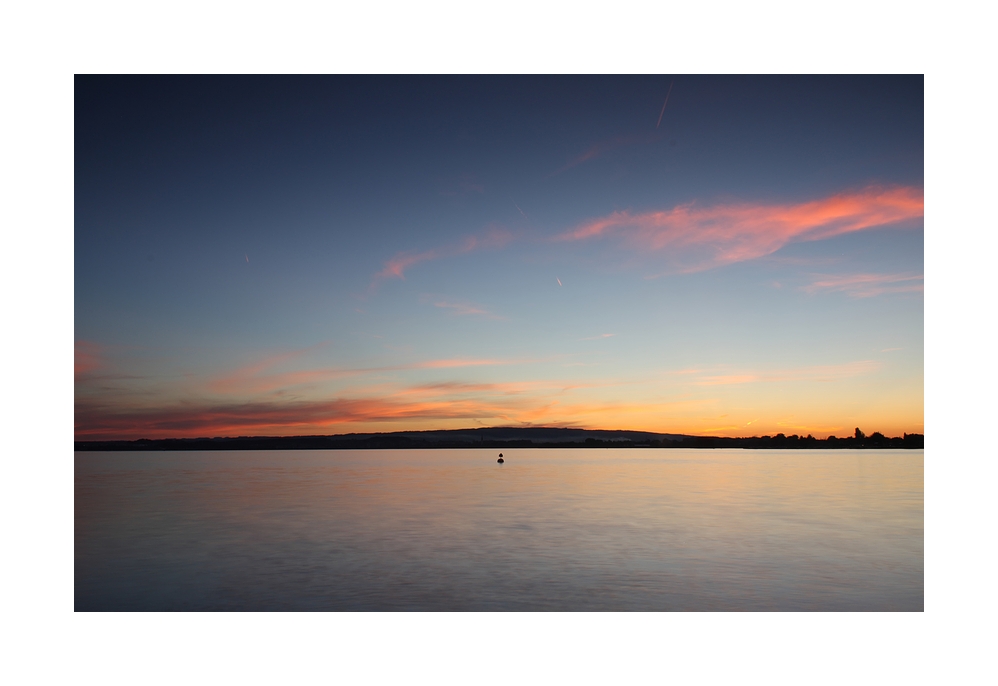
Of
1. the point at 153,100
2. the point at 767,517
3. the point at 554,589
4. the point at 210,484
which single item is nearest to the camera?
the point at 554,589

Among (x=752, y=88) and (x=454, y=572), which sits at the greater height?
(x=752, y=88)

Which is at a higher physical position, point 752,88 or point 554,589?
point 752,88

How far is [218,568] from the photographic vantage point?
36.3 ft

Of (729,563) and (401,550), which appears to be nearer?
(729,563)

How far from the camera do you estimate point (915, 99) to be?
33.2 ft

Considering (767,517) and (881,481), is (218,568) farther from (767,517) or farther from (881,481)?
(881,481)

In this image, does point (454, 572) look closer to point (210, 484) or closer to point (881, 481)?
point (210, 484)

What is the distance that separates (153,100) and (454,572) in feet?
35.2
